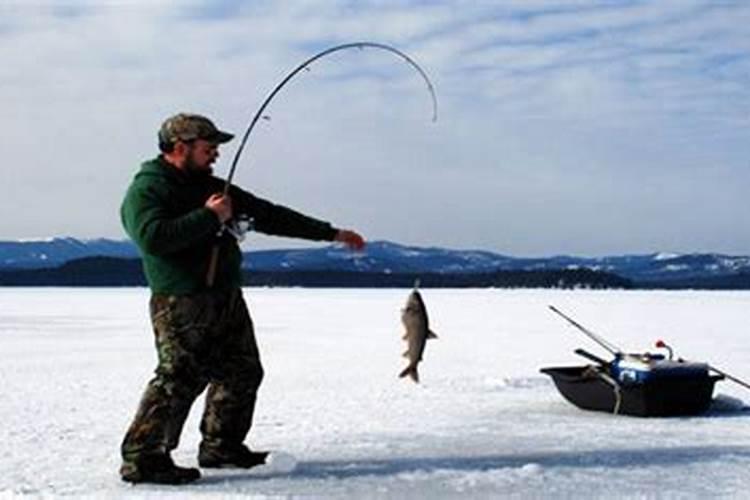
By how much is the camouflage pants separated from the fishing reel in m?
0.25

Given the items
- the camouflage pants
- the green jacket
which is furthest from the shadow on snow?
the green jacket

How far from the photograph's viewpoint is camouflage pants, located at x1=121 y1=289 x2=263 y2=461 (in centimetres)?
492

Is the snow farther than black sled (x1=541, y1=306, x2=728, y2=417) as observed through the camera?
No

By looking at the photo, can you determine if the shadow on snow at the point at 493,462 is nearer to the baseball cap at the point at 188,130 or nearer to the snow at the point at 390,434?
the snow at the point at 390,434

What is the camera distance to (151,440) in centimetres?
490

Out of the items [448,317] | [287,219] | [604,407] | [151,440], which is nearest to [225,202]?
[287,219]

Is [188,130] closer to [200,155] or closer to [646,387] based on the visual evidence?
[200,155]

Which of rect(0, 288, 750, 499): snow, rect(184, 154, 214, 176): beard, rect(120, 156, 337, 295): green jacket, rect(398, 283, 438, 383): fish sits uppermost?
rect(184, 154, 214, 176): beard

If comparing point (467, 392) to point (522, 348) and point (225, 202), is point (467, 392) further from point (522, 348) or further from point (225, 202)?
point (522, 348)

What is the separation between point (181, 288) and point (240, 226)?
1.20 ft

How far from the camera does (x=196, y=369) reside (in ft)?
16.4

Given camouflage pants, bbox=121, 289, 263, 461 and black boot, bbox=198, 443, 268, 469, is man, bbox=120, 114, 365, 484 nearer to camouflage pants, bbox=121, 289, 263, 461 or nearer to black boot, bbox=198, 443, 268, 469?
camouflage pants, bbox=121, 289, 263, 461

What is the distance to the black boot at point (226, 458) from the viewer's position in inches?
208

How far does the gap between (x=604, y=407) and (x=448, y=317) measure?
22.2 meters
